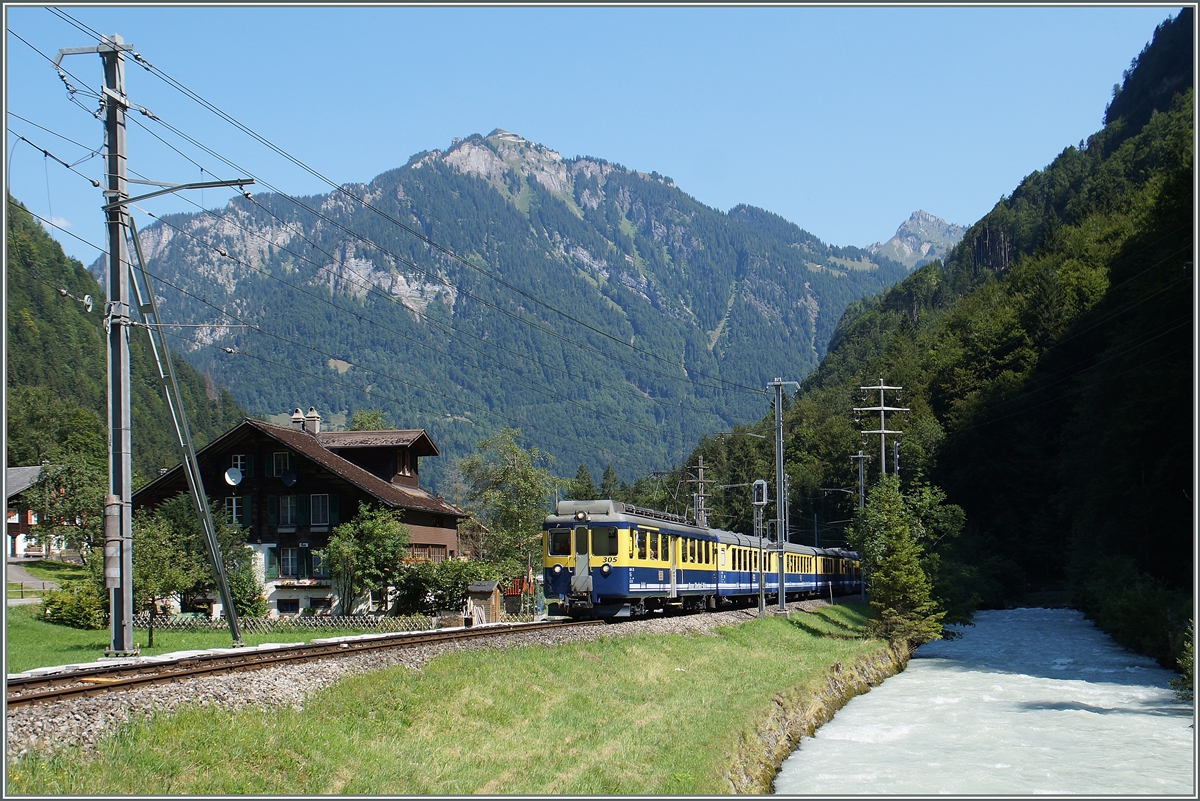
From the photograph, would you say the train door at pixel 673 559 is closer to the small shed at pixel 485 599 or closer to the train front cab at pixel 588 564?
the train front cab at pixel 588 564

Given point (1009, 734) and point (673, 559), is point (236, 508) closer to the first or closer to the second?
point (673, 559)

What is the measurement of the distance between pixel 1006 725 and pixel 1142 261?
1546 inches

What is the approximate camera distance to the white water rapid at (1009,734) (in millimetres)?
17578

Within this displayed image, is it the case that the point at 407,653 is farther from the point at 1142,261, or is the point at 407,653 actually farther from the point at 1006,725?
the point at 1142,261

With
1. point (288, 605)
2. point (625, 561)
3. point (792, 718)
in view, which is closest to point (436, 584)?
point (288, 605)

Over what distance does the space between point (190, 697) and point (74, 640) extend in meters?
19.6

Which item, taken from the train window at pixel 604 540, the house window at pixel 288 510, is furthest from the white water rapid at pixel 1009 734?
the house window at pixel 288 510

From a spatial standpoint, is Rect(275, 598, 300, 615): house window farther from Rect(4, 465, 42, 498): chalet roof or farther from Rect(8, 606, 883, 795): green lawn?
Rect(4, 465, 42, 498): chalet roof

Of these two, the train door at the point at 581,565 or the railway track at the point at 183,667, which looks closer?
the railway track at the point at 183,667

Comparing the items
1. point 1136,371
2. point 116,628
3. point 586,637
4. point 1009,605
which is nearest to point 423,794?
point 116,628

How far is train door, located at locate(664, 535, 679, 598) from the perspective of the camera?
108ft

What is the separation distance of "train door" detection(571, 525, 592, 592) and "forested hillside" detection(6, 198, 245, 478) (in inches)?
3602

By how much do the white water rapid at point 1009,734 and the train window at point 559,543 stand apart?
840cm

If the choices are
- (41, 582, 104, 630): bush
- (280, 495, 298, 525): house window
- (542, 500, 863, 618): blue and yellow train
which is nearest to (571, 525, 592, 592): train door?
(542, 500, 863, 618): blue and yellow train
